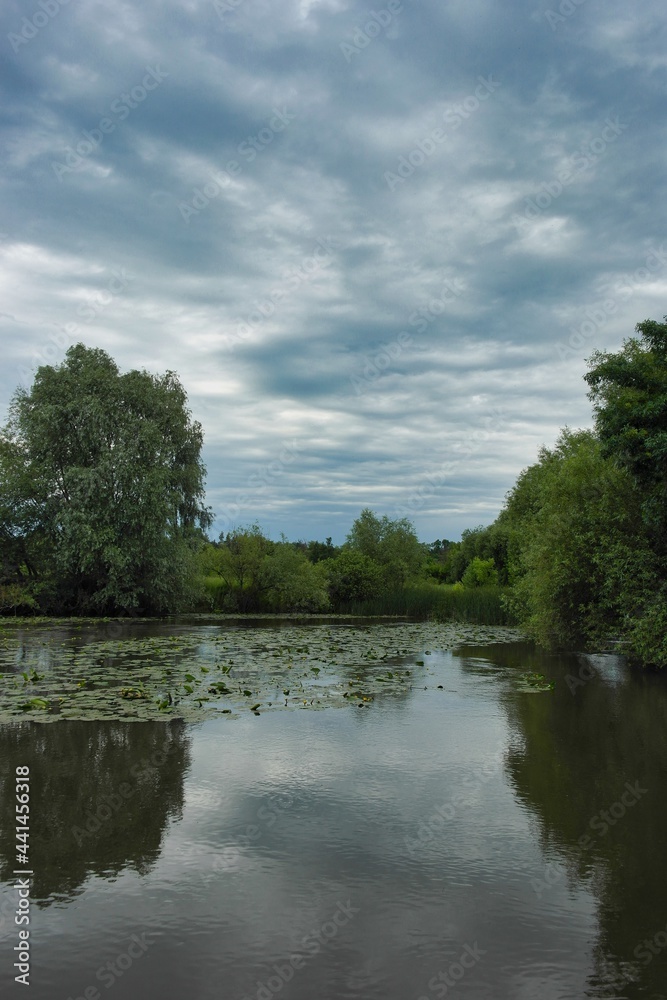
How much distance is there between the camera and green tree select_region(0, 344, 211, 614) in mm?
33719

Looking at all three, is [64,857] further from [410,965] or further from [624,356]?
[624,356]

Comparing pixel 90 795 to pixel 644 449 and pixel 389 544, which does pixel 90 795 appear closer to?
pixel 644 449

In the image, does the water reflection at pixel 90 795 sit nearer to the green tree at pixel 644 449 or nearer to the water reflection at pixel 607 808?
the water reflection at pixel 607 808

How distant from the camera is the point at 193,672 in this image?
1534cm

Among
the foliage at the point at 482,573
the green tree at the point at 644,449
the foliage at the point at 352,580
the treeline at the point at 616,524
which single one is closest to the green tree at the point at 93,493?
the treeline at the point at 616,524

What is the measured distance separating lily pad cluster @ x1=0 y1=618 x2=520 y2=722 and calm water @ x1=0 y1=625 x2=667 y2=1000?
4.10ft

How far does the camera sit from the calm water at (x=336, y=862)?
398cm

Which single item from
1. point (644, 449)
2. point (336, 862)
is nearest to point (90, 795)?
point (336, 862)

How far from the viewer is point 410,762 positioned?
8.52 m

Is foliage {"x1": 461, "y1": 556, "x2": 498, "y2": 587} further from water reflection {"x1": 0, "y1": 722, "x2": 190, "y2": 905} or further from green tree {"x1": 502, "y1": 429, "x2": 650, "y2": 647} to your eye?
water reflection {"x1": 0, "y1": 722, "x2": 190, "y2": 905}

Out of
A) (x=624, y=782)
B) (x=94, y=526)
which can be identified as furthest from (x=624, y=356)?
(x=94, y=526)

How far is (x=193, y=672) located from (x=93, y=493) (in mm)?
20266

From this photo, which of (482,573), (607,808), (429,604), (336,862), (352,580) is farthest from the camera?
(482,573)

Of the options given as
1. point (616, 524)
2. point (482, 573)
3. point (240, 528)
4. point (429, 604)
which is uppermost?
point (240, 528)
